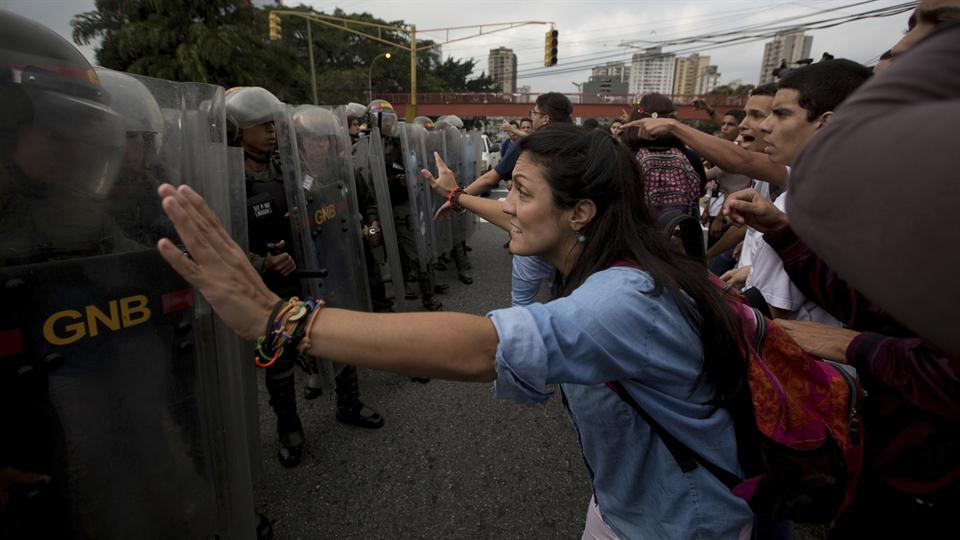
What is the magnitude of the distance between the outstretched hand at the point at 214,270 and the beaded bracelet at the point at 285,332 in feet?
A: 0.09

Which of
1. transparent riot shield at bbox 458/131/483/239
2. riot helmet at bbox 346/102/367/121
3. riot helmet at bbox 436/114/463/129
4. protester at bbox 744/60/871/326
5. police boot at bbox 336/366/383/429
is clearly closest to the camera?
protester at bbox 744/60/871/326

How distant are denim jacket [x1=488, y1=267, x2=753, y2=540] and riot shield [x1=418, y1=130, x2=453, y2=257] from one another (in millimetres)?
4436

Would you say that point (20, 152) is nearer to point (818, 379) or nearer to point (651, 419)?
point (651, 419)

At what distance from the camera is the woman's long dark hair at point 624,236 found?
40.8 inches

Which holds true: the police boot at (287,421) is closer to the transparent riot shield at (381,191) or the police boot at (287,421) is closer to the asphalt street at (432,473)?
the asphalt street at (432,473)

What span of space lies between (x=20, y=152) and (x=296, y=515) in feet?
6.76

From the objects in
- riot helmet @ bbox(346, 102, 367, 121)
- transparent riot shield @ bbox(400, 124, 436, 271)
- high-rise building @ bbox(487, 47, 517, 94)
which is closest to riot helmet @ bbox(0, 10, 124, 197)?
transparent riot shield @ bbox(400, 124, 436, 271)

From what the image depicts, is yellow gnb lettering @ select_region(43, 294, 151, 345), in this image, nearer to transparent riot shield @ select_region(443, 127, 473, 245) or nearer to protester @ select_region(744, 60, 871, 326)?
protester @ select_region(744, 60, 871, 326)

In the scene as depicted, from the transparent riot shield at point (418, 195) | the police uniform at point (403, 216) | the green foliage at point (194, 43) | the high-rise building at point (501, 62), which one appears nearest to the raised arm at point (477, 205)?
the transparent riot shield at point (418, 195)

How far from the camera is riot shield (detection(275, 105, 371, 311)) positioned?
2.60 metres

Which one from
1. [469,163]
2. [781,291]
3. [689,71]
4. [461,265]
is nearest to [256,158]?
[781,291]

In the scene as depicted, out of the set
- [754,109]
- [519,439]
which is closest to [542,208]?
[519,439]

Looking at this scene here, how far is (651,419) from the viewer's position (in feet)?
3.56

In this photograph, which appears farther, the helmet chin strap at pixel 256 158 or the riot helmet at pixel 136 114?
the helmet chin strap at pixel 256 158
